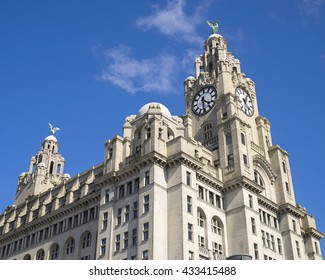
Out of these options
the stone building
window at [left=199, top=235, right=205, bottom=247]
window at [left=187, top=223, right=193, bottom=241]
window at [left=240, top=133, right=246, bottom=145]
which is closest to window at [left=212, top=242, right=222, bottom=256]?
the stone building

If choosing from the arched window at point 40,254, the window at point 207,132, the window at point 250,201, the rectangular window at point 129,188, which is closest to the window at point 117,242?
the rectangular window at point 129,188

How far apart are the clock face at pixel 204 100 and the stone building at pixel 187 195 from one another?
0.25 metres

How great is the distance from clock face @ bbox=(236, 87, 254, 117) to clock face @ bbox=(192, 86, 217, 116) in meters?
5.45

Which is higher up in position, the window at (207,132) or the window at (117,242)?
the window at (207,132)

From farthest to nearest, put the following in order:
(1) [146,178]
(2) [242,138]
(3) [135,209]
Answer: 1. (2) [242,138]
2. (1) [146,178]
3. (3) [135,209]

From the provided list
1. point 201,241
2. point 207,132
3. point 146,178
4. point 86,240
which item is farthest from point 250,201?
point 86,240

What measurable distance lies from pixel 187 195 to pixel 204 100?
1221 inches

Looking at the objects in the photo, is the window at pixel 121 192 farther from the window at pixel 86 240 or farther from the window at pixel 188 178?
the window at pixel 86 240

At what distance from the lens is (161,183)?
230 ft

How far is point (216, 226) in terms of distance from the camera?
244 feet

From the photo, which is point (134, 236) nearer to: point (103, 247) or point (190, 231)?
point (103, 247)

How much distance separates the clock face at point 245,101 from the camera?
308 feet

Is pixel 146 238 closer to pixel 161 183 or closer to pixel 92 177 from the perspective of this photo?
pixel 161 183
